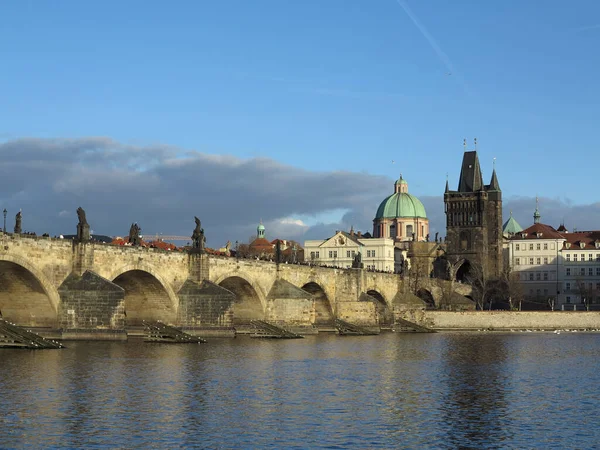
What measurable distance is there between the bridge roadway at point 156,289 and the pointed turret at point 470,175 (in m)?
64.1

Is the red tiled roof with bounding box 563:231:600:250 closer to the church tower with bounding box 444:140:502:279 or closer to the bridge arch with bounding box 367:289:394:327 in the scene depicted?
the church tower with bounding box 444:140:502:279

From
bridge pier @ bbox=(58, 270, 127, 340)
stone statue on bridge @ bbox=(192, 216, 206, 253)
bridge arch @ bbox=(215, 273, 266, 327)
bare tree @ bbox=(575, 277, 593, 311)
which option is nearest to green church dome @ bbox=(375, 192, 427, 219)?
bare tree @ bbox=(575, 277, 593, 311)

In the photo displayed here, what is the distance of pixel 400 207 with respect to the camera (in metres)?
180

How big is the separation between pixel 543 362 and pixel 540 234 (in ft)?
327

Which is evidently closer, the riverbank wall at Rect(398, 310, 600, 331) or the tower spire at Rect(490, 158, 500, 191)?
the riverbank wall at Rect(398, 310, 600, 331)

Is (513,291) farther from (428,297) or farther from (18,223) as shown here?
(18,223)

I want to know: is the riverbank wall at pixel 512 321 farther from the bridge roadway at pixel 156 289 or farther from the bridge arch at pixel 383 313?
the bridge roadway at pixel 156 289

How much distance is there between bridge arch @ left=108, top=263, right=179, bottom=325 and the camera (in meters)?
62.6

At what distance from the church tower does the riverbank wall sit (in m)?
40.8

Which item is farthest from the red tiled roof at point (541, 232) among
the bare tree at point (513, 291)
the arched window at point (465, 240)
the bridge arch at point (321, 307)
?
the bridge arch at point (321, 307)

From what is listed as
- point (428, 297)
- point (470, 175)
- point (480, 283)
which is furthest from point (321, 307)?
point (470, 175)

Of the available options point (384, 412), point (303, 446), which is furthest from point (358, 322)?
point (303, 446)

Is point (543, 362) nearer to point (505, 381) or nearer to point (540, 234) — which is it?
point (505, 381)

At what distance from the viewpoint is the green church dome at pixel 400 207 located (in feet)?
588
